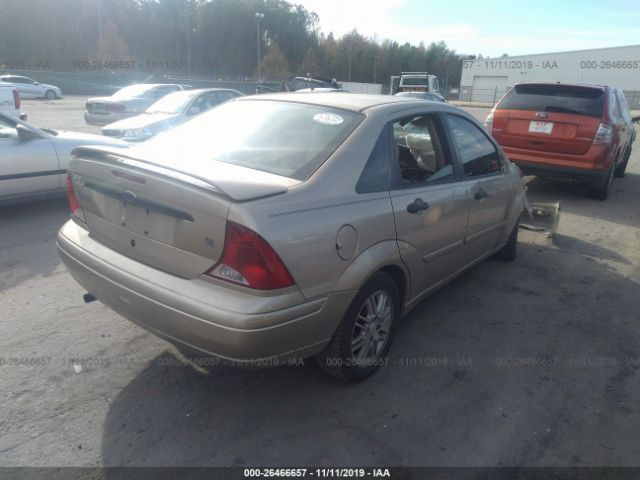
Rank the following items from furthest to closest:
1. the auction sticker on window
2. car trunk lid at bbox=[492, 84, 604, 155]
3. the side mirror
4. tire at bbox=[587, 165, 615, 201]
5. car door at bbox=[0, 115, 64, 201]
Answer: tire at bbox=[587, 165, 615, 201] → car trunk lid at bbox=[492, 84, 604, 155] → the side mirror → car door at bbox=[0, 115, 64, 201] → the auction sticker on window

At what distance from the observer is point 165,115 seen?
32.3 ft

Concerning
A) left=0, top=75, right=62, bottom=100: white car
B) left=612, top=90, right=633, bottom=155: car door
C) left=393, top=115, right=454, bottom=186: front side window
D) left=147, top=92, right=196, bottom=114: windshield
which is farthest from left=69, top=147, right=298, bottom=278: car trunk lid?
left=0, top=75, right=62, bottom=100: white car

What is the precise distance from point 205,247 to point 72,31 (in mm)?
75567

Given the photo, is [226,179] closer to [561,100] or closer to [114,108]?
[561,100]

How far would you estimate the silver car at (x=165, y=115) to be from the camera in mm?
8953

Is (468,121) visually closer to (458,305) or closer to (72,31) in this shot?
(458,305)

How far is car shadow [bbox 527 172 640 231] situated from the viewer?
7131 mm

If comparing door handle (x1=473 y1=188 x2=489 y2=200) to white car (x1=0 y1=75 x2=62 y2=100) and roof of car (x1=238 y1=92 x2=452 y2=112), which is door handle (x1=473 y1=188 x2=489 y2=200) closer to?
roof of car (x1=238 y1=92 x2=452 y2=112)

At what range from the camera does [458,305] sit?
4.17 meters

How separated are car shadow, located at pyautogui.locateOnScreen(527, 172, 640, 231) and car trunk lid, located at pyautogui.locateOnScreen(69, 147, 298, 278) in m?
6.29

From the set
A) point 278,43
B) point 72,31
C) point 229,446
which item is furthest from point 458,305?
point 278,43

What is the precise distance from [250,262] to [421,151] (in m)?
2.03

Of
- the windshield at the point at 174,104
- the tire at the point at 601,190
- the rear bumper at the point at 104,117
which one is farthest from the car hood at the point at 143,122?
the tire at the point at 601,190

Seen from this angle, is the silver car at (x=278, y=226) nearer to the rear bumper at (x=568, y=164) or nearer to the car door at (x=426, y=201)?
the car door at (x=426, y=201)
